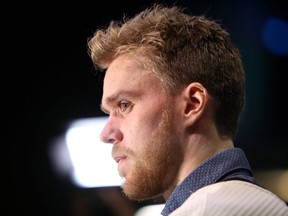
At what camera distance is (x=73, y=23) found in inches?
110

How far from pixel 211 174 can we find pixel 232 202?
0.11 m

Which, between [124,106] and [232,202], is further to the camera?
[124,106]

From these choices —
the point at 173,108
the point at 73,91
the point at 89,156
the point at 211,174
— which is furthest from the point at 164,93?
the point at 89,156

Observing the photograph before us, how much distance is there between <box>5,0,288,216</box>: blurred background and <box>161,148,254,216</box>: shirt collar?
1582mm

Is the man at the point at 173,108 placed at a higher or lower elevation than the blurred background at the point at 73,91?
higher

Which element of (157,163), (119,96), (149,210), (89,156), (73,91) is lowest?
(149,210)

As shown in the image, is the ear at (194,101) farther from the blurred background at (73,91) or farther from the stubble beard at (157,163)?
the blurred background at (73,91)

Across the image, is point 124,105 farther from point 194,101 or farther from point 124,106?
point 194,101

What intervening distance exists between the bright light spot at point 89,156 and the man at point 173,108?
69.0 inches

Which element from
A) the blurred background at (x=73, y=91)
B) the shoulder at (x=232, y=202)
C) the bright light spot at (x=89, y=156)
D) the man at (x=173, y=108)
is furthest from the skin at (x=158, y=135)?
the bright light spot at (x=89, y=156)

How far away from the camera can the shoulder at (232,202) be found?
35.3 inches

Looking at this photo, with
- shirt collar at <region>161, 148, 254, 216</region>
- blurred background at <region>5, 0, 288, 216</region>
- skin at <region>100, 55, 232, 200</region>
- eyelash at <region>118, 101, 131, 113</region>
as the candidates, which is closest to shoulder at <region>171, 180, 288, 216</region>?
shirt collar at <region>161, 148, 254, 216</region>

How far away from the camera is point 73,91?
295cm

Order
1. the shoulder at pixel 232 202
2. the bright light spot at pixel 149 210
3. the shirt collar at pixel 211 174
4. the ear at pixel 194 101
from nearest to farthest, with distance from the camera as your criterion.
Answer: the shoulder at pixel 232 202 < the shirt collar at pixel 211 174 < the ear at pixel 194 101 < the bright light spot at pixel 149 210
